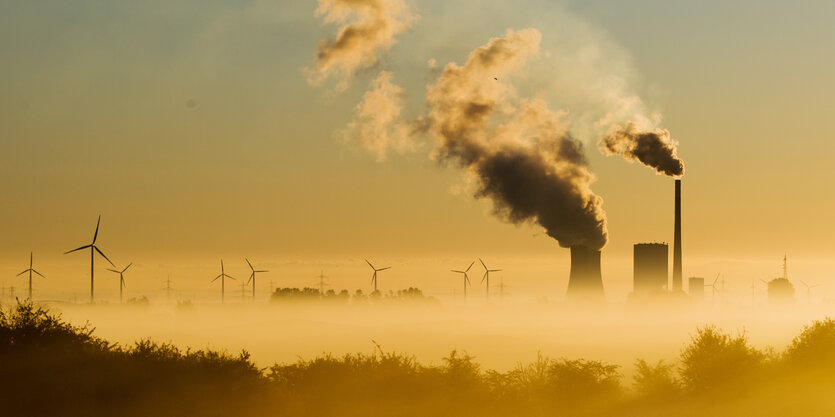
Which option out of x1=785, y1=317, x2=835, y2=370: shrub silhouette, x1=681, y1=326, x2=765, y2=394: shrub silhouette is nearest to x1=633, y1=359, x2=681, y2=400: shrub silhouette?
x1=681, y1=326, x2=765, y2=394: shrub silhouette

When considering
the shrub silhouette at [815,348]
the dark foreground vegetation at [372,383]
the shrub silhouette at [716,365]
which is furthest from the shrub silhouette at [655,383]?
the shrub silhouette at [815,348]

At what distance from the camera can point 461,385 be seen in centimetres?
10438

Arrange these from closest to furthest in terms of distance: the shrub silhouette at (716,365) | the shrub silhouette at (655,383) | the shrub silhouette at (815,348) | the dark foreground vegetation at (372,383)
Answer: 1. the dark foreground vegetation at (372,383)
2. the shrub silhouette at (655,383)
3. the shrub silhouette at (716,365)
4. the shrub silhouette at (815,348)

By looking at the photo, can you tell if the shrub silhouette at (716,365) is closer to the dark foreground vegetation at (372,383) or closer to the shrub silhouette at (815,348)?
the dark foreground vegetation at (372,383)

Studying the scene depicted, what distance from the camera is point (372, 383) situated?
97.8m

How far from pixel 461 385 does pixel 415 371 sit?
571 centimetres

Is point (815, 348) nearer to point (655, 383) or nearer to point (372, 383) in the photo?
point (655, 383)

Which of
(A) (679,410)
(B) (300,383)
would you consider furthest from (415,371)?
(A) (679,410)

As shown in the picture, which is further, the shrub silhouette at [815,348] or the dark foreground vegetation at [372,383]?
the shrub silhouette at [815,348]

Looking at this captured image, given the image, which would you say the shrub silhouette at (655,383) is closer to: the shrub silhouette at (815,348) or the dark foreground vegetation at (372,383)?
the dark foreground vegetation at (372,383)

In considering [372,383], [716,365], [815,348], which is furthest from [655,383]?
[372,383]

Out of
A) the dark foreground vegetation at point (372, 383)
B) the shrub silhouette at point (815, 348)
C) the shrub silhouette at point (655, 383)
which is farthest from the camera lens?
the shrub silhouette at point (815, 348)

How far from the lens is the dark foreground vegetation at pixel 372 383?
72938mm

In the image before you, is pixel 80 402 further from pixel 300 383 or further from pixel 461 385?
pixel 461 385
